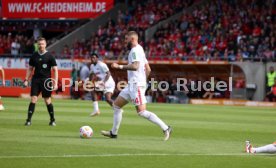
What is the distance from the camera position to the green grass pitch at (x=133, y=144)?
1138cm

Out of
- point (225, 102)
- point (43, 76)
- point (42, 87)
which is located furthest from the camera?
point (225, 102)

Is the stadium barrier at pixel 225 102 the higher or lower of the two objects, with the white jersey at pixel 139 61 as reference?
lower

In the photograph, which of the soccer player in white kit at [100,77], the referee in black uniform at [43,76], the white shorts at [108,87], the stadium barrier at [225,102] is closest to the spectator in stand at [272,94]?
the stadium barrier at [225,102]

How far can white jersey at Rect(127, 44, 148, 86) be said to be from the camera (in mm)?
14891

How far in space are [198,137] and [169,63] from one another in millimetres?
22590

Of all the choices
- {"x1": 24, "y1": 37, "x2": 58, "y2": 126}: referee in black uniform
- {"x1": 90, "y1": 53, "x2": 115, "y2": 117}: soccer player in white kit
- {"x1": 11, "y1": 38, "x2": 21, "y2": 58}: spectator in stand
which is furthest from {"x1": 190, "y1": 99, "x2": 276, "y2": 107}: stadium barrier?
{"x1": 24, "y1": 37, "x2": 58, "y2": 126}: referee in black uniform

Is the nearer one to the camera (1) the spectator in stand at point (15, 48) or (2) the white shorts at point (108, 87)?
(2) the white shorts at point (108, 87)

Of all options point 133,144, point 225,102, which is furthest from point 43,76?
point 225,102

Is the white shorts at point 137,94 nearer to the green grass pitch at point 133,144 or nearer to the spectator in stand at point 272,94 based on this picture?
the green grass pitch at point 133,144

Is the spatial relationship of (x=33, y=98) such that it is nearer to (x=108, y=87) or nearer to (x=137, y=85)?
(x=137, y=85)

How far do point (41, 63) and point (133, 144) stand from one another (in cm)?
563

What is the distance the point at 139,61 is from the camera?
48.9 feet

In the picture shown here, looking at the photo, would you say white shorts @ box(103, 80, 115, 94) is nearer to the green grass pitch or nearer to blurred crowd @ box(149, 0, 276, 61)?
the green grass pitch

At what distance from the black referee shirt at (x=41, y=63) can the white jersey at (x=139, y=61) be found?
443 cm
